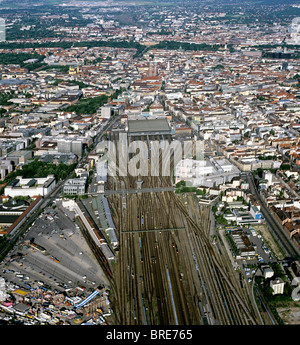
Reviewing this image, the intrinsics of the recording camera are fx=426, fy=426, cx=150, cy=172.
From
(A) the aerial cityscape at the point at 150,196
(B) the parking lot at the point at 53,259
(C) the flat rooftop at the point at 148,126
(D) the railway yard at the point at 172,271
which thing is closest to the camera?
(D) the railway yard at the point at 172,271

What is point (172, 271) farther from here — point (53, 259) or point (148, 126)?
point (148, 126)

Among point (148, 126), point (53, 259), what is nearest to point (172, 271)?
point (53, 259)

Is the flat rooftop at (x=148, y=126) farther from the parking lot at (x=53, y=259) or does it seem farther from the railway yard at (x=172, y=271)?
the parking lot at (x=53, y=259)

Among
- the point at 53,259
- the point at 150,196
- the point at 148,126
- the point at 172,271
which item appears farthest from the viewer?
the point at 148,126

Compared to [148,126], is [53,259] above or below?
below

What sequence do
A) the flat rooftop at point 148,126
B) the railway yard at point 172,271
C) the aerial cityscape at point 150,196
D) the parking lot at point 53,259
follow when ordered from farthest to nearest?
the flat rooftop at point 148,126, the parking lot at point 53,259, the aerial cityscape at point 150,196, the railway yard at point 172,271

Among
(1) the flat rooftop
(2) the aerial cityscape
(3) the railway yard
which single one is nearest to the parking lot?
(2) the aerial cityscape

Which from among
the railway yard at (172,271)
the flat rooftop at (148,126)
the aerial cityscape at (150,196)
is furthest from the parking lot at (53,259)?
the flat rooftop at (148,126)
